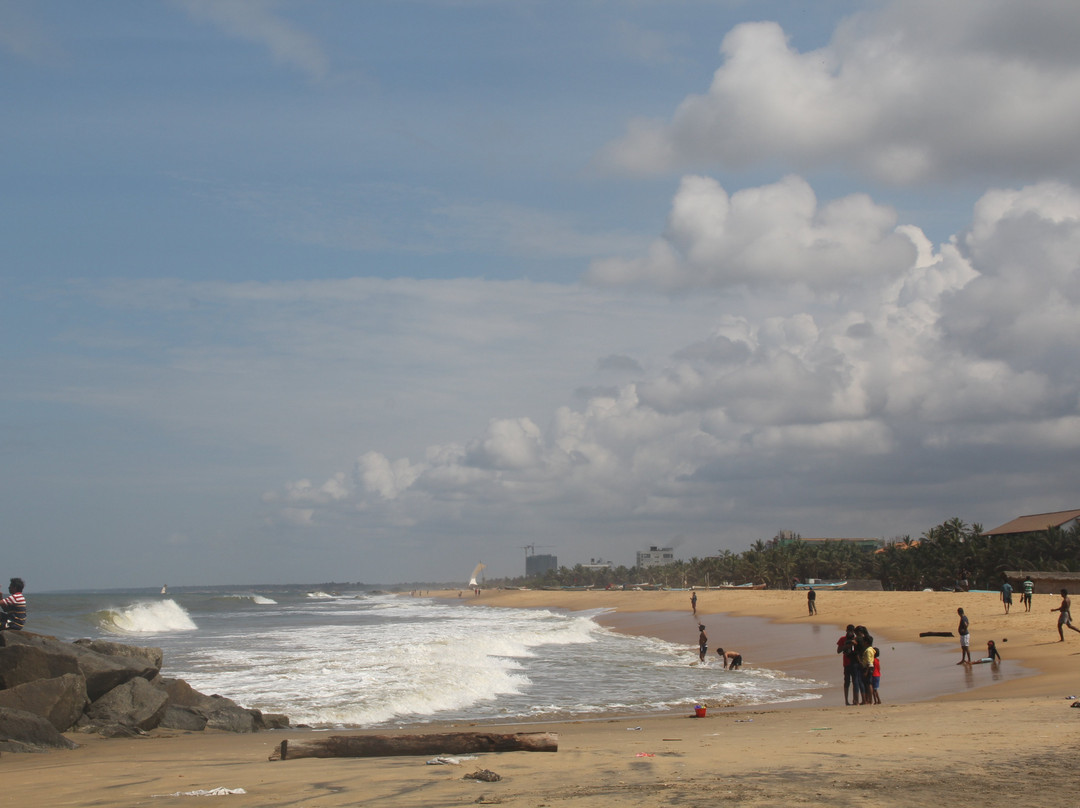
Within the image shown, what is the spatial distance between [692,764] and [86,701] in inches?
446

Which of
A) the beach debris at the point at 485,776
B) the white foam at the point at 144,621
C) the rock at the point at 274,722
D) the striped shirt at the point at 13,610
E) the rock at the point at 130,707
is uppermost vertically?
the striped shirt at the point at 13,610

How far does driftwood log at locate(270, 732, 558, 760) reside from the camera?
10328 mm

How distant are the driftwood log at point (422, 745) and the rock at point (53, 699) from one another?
549 centimetres

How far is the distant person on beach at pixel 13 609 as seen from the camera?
15878 mm

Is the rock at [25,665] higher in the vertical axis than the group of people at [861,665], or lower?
higher

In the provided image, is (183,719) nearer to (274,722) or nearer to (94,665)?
(274,722)

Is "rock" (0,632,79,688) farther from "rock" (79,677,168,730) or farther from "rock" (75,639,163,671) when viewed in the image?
"rock" (75,639,163,671)

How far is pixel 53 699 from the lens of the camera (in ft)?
45.1

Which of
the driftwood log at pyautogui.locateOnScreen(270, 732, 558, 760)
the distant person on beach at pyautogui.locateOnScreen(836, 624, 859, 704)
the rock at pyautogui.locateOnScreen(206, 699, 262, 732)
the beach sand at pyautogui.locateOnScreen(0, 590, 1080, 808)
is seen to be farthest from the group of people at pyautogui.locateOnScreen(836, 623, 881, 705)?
the rock at pyautogui.locateOnScreen(206, 699, 262, 732)

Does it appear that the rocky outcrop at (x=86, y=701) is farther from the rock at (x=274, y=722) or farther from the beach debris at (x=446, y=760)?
the beach debris at (x=446, y=760)

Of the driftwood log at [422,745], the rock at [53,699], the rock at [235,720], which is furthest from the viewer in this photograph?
the rock at [235,720]

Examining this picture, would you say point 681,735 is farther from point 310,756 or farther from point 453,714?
point 453,714

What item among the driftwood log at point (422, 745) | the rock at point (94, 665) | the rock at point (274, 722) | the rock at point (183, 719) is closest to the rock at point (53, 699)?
the rock at point (94, 665)

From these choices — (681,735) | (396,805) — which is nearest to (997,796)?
(396,805)
